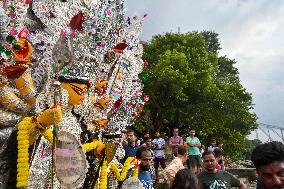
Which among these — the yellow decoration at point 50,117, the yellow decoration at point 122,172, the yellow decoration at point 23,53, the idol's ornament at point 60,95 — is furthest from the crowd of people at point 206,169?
the yellow decoration at point 23,53

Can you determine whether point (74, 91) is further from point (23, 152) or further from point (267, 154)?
point (267, 154)

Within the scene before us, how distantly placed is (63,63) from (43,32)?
1222 millimetres

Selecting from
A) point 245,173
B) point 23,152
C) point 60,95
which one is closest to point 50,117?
point 23,152

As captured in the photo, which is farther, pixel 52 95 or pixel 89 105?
pixel 89 105

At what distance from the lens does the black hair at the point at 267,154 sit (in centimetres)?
247

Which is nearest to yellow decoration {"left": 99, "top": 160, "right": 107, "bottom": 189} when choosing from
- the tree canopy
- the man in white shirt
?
the man in white shirt

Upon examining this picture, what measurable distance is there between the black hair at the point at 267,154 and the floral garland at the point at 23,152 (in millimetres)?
1981

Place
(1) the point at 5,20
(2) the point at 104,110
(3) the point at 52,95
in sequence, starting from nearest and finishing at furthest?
Result: (1) the point at 5,20
(3) the point at 52,95
(2) the point at 104,110

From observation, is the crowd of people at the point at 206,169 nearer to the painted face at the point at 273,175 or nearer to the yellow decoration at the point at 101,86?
the painted face at the point at 273,175

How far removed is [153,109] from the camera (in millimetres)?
20031

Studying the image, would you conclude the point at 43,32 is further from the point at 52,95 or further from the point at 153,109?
the point at 153,109

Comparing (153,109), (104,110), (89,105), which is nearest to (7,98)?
(89,105)

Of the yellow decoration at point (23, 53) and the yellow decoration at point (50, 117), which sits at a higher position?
the yellow decoration at point (23, 53)

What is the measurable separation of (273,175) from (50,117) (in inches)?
71.1
